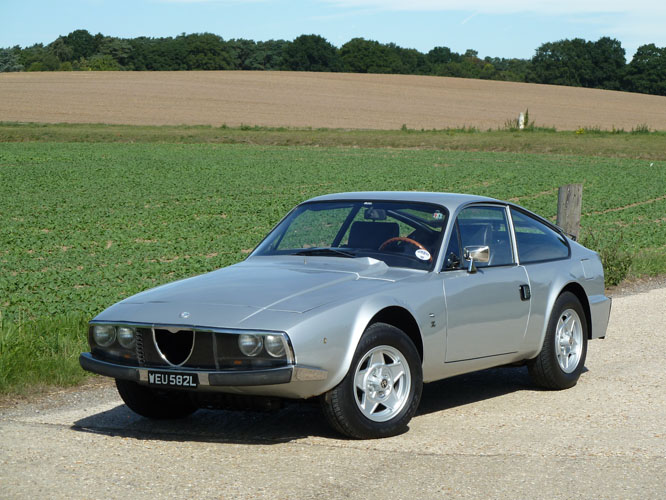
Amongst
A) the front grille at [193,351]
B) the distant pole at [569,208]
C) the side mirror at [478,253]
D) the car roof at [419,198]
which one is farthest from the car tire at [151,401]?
the distant pole at [569,208]

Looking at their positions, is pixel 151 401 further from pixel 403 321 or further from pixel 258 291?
pixel 403 321

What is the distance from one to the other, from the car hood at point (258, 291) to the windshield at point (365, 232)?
22 cm

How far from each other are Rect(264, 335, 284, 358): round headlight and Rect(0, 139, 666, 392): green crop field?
8.70 feet

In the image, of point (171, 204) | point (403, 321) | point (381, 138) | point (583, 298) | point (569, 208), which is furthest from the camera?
point (381, 138)

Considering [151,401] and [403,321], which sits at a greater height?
[403,321]

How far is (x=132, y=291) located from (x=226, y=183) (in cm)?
1771

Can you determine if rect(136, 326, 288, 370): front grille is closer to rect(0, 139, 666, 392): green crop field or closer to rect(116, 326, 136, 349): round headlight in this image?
rect(116, 326, 136, 349): round headlight

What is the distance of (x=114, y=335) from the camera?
19.7 feet

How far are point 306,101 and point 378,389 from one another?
66.1 metres

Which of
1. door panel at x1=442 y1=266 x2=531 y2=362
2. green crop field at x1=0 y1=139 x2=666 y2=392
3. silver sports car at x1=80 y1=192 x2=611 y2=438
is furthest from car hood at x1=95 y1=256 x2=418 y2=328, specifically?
green crop field at x1=0 y1=139 x2=666 y2=392

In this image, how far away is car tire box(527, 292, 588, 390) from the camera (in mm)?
7438

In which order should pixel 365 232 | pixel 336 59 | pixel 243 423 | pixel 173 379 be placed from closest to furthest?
pixel 173 379 < pixel 243 423 < pixel 365 232 < pixel 336 59

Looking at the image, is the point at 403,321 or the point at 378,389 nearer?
the point at 378,389

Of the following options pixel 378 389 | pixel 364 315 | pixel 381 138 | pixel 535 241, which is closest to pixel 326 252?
pixel 364 315
